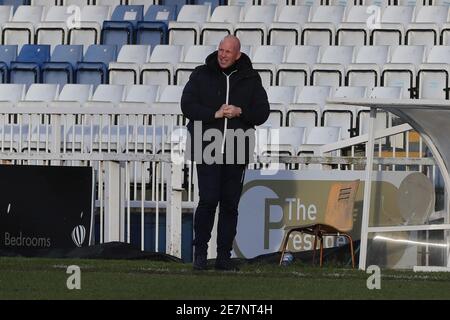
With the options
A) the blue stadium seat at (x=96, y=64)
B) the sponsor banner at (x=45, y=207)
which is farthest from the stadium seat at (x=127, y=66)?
the sponsor banner at (x=45, y=207)

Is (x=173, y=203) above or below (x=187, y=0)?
below

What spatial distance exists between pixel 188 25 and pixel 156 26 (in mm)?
580

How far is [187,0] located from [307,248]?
9.02 metres

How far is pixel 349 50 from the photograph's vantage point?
68.0ft

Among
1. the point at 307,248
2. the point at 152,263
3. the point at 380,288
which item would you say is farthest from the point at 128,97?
the point at 380,288

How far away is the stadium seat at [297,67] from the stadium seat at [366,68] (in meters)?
0.60

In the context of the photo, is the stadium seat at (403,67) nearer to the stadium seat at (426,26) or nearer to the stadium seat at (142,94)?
the stadium seat at (426,26)

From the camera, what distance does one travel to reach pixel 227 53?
12.1 m

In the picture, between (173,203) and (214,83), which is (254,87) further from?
(173,203)

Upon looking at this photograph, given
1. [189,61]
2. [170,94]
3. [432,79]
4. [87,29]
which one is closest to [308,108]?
[432,79]

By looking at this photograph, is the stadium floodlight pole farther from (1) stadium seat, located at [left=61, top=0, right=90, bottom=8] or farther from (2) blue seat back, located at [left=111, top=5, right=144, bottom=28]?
(1) stadium seat, located at [left=61, top=0, right=90, bottom=8]

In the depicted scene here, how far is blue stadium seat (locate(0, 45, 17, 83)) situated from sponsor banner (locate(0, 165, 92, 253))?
6501 millimetres

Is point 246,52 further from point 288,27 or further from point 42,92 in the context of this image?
point 42,92

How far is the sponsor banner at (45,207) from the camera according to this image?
50.2 ft
